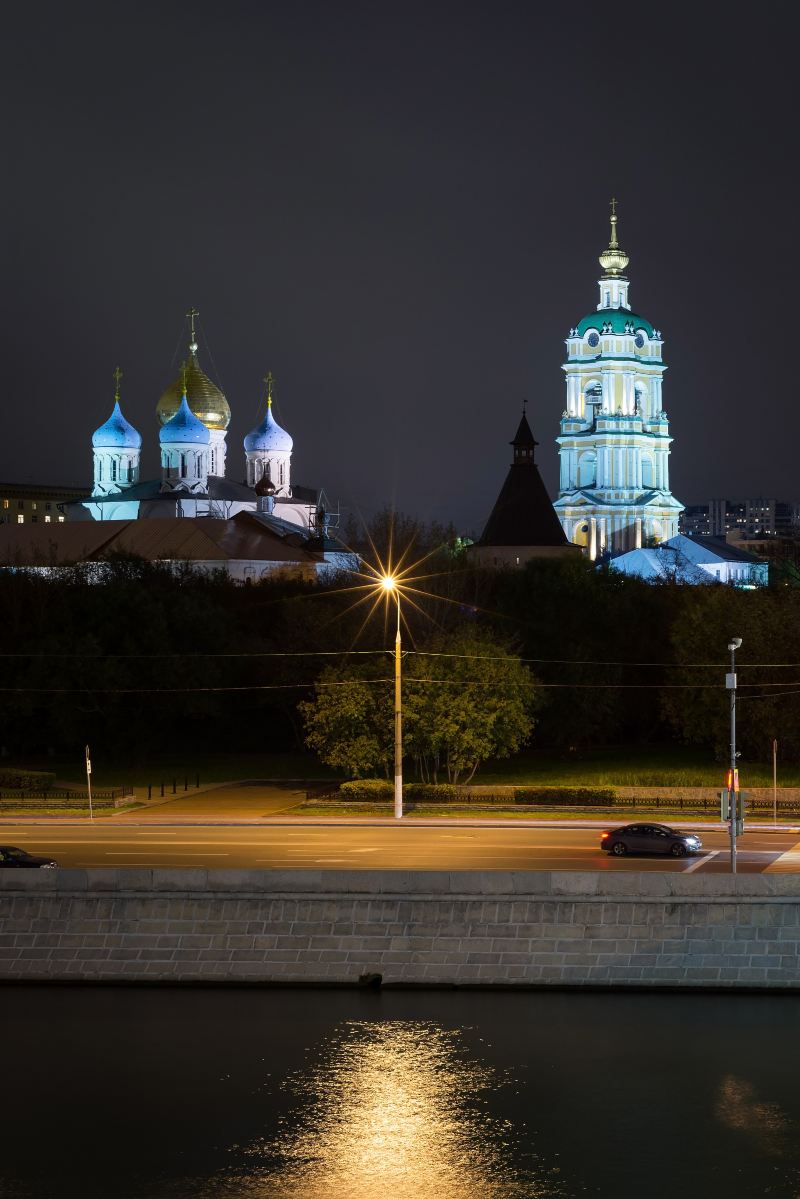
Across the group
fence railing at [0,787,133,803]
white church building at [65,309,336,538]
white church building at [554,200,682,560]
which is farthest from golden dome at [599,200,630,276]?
fence railing at [0,787,133,803]

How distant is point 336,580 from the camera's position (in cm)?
9344

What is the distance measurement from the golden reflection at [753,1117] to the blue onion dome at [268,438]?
119 meters

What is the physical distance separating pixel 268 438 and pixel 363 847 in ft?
343

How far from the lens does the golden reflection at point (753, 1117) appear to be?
2516 centimetres

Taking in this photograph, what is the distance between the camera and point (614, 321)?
6506 inches

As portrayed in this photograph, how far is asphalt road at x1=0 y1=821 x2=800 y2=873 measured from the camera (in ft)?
126

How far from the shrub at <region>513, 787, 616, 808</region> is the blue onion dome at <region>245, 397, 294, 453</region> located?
9460 centimetres

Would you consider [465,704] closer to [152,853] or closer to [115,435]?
[152,853]

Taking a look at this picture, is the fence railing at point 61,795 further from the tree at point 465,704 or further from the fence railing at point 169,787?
the tree at point 465,704

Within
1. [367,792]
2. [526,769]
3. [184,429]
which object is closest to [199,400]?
[184,429]

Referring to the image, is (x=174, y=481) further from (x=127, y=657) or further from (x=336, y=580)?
(x=127, y=657)

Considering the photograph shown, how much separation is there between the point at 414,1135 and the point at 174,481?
362 feet

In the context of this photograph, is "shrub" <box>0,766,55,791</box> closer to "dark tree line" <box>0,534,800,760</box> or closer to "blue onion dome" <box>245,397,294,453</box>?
"dark tree line" <box>0,534,800,760</box>

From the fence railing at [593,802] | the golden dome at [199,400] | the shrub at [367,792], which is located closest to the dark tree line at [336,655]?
the fence railing at [593,802]
